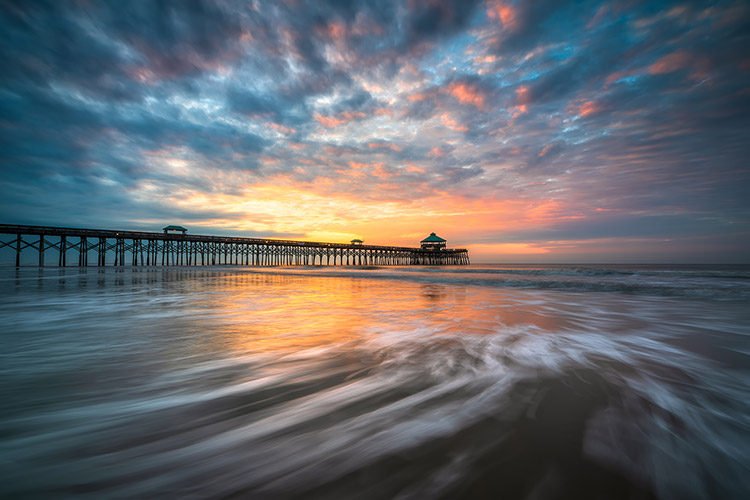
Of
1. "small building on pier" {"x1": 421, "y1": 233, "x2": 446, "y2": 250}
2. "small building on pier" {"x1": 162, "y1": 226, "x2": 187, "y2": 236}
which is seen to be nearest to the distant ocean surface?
"small building on pier" {"x1": 162, "y1": 226, "x2": 187, "y2": 236}

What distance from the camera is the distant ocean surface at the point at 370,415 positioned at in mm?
1321

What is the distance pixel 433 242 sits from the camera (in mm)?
79625

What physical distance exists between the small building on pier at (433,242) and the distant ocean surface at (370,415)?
74.5 meters

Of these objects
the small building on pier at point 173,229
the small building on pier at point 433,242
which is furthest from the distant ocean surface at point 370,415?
the small building on pier at point 433,242

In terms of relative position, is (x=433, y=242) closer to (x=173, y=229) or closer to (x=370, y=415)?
(x=173, y=229)

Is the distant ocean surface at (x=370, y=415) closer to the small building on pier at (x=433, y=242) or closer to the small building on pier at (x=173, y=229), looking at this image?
the small building on pier at (x=173, y=229)

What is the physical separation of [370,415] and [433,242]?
79227 mm

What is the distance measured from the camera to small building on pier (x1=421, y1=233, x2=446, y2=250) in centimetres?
7806

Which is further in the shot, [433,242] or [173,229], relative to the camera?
[433,242]

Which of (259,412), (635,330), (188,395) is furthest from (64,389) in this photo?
(635,330)

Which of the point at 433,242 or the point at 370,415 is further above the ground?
the point at 433,242

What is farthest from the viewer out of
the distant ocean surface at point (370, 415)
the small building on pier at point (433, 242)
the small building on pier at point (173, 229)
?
the small building on pier at point (433, 242)

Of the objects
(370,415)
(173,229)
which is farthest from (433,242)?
(370,415)

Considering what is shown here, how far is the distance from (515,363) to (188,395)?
9.71 feet
